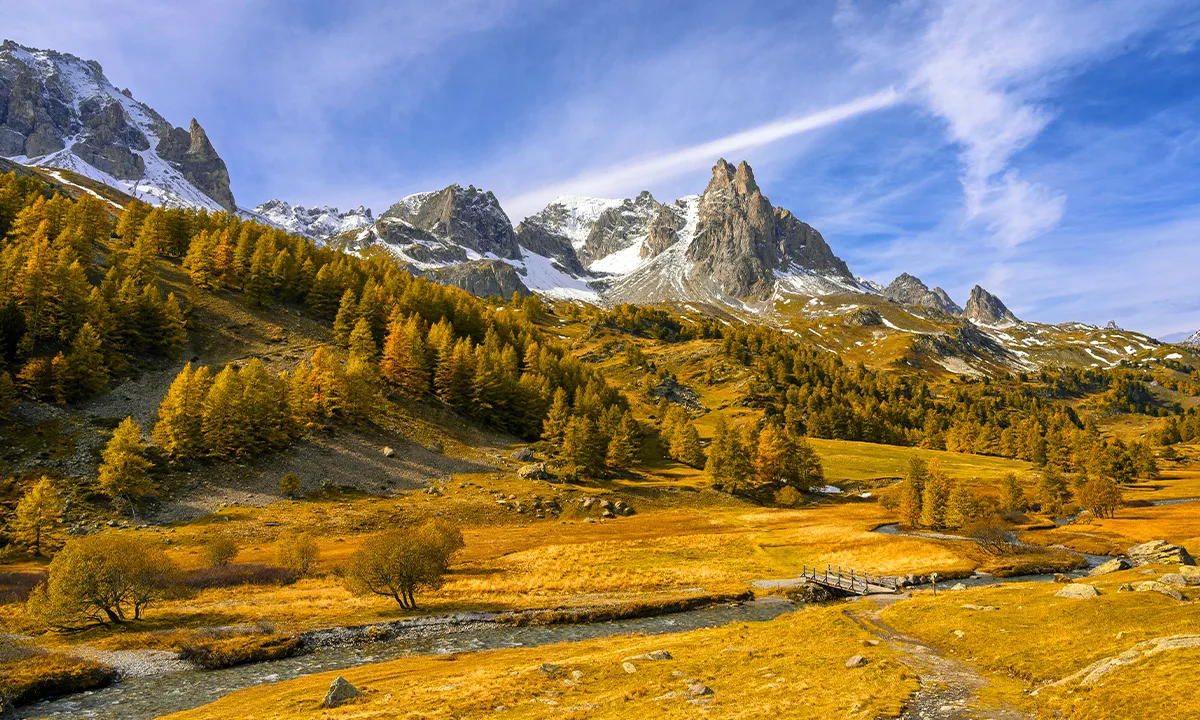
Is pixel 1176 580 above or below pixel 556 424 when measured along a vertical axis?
below

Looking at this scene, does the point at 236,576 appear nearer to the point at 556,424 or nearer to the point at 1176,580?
the point at 556,424

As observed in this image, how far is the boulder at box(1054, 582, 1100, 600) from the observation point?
124 feet

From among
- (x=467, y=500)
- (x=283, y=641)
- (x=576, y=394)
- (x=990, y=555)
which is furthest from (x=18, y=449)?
(x=990, y=555)

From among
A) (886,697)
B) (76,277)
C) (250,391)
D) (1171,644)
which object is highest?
(76,277)

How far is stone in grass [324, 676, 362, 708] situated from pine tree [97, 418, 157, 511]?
59197mm

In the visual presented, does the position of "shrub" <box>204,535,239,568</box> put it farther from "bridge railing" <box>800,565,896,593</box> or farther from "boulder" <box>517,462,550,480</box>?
"bridge railing" <box>800,565,896,593</box>

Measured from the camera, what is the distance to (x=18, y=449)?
7194cm

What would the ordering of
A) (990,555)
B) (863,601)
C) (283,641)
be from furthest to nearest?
(990,555)
(863,601)
(283,641)

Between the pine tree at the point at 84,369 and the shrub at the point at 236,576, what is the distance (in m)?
53.5

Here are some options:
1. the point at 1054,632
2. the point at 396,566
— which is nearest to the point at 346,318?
the point at 396,566

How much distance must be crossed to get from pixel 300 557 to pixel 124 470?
91.8ft

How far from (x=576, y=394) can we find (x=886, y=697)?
372ft

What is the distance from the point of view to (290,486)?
8000 cm

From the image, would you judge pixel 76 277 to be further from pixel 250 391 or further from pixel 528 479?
pixel 528 479
